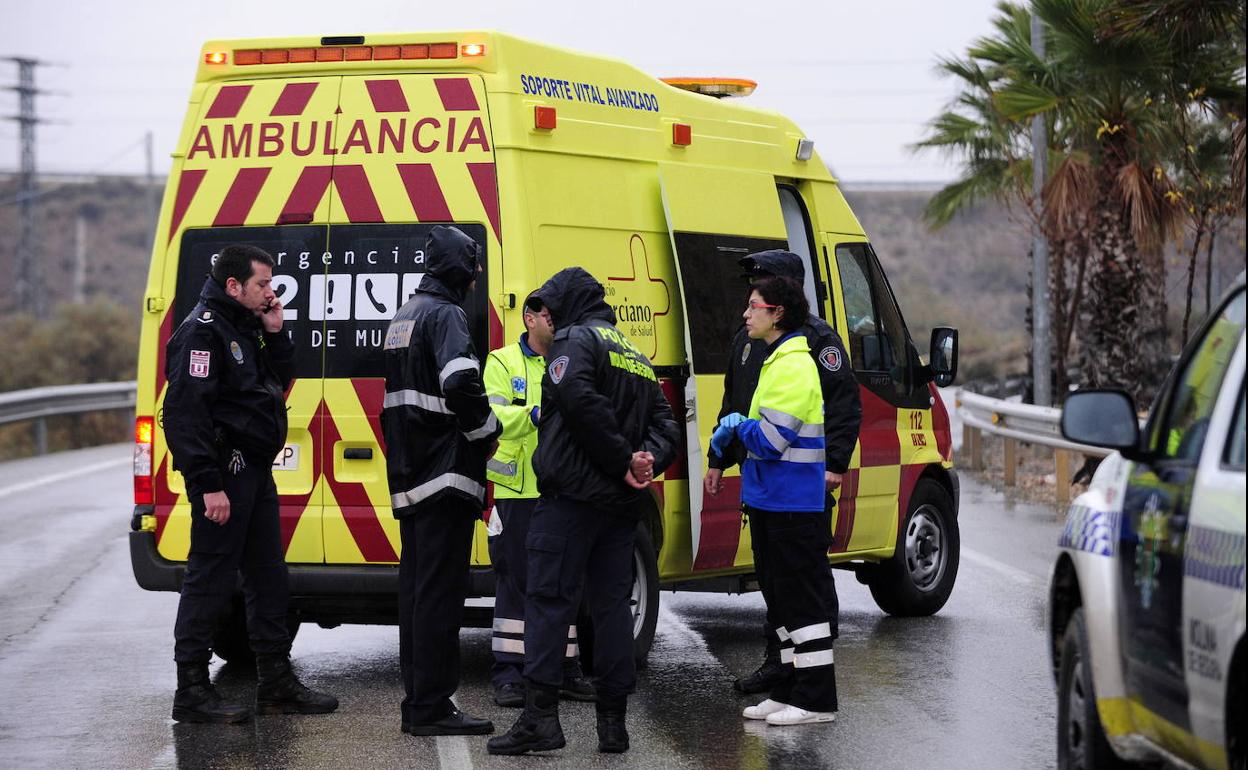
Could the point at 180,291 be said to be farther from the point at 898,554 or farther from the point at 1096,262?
the point at 1096,262

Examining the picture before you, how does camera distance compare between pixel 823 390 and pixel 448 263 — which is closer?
pixel 448 263

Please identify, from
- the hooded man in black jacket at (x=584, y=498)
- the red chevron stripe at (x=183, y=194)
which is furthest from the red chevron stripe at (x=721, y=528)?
the red chevron stripe at (x=183, y=194)

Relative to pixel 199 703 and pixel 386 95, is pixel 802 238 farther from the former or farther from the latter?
pixel 199 703

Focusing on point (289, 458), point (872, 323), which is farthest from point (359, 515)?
point (872, 323)

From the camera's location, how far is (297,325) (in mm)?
8234

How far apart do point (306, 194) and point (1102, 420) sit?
4138mm

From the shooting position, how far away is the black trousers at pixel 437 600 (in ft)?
24.2

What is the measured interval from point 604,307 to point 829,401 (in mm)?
1447

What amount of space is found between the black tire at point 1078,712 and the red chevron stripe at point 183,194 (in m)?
4.38

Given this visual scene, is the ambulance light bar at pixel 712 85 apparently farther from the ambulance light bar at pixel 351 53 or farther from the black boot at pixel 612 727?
the black boot at pixel 612 727

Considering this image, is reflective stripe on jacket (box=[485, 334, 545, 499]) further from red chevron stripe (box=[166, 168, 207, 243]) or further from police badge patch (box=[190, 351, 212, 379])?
red chevron stripe (box=[166, 168, 207, 243])

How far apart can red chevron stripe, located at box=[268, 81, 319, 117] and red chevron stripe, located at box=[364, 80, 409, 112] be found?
11.2 inches

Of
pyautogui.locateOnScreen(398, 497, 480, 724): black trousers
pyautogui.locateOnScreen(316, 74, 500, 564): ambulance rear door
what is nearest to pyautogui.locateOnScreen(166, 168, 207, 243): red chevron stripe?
pyautogui.locateOnScreen(316, 74, 500, 564): ambulance rear door

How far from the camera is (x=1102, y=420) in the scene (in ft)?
17.1
